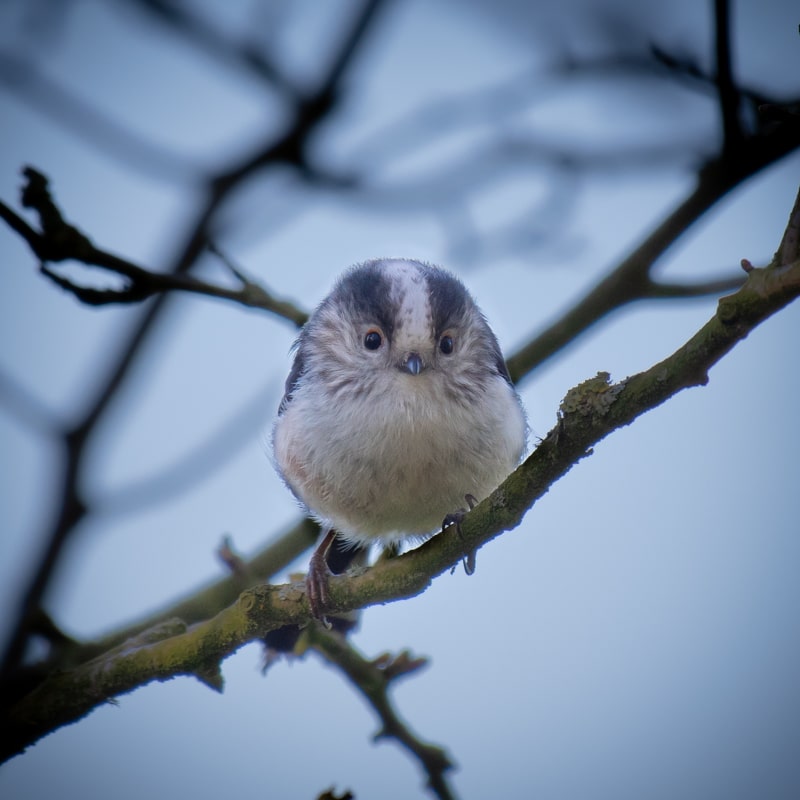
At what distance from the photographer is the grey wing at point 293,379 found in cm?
258

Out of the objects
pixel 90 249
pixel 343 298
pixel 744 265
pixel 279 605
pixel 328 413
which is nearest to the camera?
pixel 744 265

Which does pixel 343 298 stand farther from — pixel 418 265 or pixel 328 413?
pixel 328 413

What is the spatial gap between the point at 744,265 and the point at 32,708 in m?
1.74

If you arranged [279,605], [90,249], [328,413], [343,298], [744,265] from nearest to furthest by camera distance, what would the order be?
[744,265] → [279,605] → [90,249] → [328,413] → [343,298]

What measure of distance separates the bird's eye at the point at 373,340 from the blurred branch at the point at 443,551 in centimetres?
63

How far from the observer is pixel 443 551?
1826 millimetres

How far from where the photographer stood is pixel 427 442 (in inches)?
84.7

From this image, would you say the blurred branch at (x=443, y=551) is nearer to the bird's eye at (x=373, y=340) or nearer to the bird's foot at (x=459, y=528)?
the bird's foot at (x=459, y=528)

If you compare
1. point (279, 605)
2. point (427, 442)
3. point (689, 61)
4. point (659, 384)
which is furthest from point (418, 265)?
point (659, 384)

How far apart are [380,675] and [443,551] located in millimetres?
668

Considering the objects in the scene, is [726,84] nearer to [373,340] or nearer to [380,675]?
[373,340]

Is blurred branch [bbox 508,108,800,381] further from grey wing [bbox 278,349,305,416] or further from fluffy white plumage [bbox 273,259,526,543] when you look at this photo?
grey wing [bbox 278,349,305,416]

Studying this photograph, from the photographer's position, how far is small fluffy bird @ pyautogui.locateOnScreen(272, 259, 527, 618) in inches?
Result: 85.7

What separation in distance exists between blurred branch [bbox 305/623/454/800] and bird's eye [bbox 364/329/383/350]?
0.72 meters
